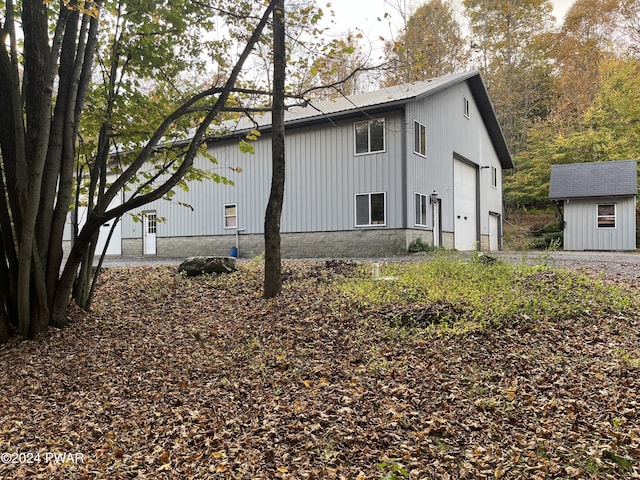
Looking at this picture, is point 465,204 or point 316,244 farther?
point 465,204

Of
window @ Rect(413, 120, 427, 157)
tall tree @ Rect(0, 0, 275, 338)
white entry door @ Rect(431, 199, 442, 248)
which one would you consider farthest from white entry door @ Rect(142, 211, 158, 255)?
tall tree @ Rect(0, 0, 275, 338)

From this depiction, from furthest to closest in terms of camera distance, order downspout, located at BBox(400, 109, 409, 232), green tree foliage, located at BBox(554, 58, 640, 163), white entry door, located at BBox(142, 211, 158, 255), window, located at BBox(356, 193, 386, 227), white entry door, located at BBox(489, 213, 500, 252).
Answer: green tree foliage, located at BBox(554, 58, 640, 163) < white entry door, located at BBox(489, 213, 500, 252) < white entry door, located at BBox(142, 211, 158, 255) < window, located at BBox(356, 193, 386, 227) < downspout, located at BBox(400, 109, 409, 232)

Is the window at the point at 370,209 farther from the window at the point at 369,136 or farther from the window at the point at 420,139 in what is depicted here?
the window at the point at 420,139

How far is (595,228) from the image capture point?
1853 cm

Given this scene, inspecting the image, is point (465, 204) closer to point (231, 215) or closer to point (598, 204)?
point (598, 204)

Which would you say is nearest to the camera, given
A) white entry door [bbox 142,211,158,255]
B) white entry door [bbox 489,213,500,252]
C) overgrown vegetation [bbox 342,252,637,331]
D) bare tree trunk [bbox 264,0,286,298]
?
overgrown vegetation [bbox 342,252,637,331]

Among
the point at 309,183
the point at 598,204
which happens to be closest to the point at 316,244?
the point at 309,183

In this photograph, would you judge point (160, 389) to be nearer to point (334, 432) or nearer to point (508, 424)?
point (334, 432)

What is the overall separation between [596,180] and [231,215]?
14469mm

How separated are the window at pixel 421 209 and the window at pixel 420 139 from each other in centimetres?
141

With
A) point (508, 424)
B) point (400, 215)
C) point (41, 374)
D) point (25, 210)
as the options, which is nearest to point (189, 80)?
point (25, 210)

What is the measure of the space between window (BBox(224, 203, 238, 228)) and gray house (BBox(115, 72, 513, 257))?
37 mm

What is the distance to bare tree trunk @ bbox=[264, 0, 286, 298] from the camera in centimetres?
680

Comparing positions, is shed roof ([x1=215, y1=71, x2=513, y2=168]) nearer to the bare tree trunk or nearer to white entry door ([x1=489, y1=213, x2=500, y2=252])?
the bare tree trunk
